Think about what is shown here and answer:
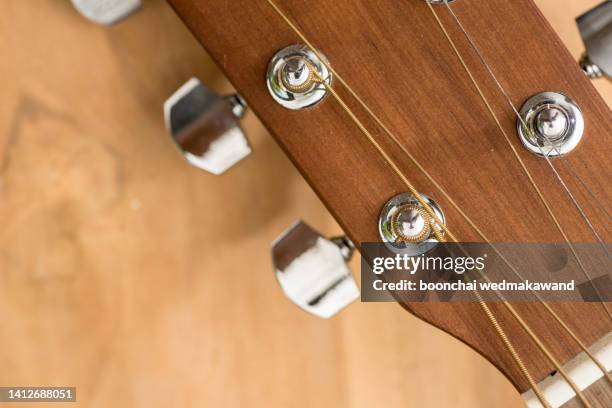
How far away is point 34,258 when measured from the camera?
2.90 ft

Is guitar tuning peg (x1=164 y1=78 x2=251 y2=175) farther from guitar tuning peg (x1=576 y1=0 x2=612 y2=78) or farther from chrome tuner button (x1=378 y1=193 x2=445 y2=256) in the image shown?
guitar tuning peg (x1=576 y1=0 x2=612 y2=78)

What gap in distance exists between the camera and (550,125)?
0.64 metres

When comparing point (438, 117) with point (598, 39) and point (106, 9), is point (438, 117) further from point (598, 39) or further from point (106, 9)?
point (106, 9)

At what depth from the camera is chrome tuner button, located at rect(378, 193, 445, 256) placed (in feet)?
2.07

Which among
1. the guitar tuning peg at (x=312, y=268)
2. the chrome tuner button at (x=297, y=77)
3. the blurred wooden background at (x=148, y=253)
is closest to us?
the chrome tuner button at (x=297, y=77)

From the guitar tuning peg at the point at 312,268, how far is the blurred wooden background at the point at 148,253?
195mm

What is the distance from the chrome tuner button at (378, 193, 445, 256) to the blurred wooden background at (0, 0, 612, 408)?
30cm

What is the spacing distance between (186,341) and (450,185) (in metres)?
0.42

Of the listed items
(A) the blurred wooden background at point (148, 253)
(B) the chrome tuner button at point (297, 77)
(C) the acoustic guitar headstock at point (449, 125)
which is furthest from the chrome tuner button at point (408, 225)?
(A) the blurred wooden background at point (148, 253)

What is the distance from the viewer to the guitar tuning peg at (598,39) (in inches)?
26.4

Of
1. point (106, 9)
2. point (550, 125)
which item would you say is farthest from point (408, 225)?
point (106, 9)

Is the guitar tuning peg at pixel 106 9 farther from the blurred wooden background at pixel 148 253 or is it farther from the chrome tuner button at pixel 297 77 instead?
the chrome tuner button at pixel 297 77

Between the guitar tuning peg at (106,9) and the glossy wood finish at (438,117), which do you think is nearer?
the glossy wood finish at (438,117)

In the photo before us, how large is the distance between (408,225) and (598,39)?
0.24 m
